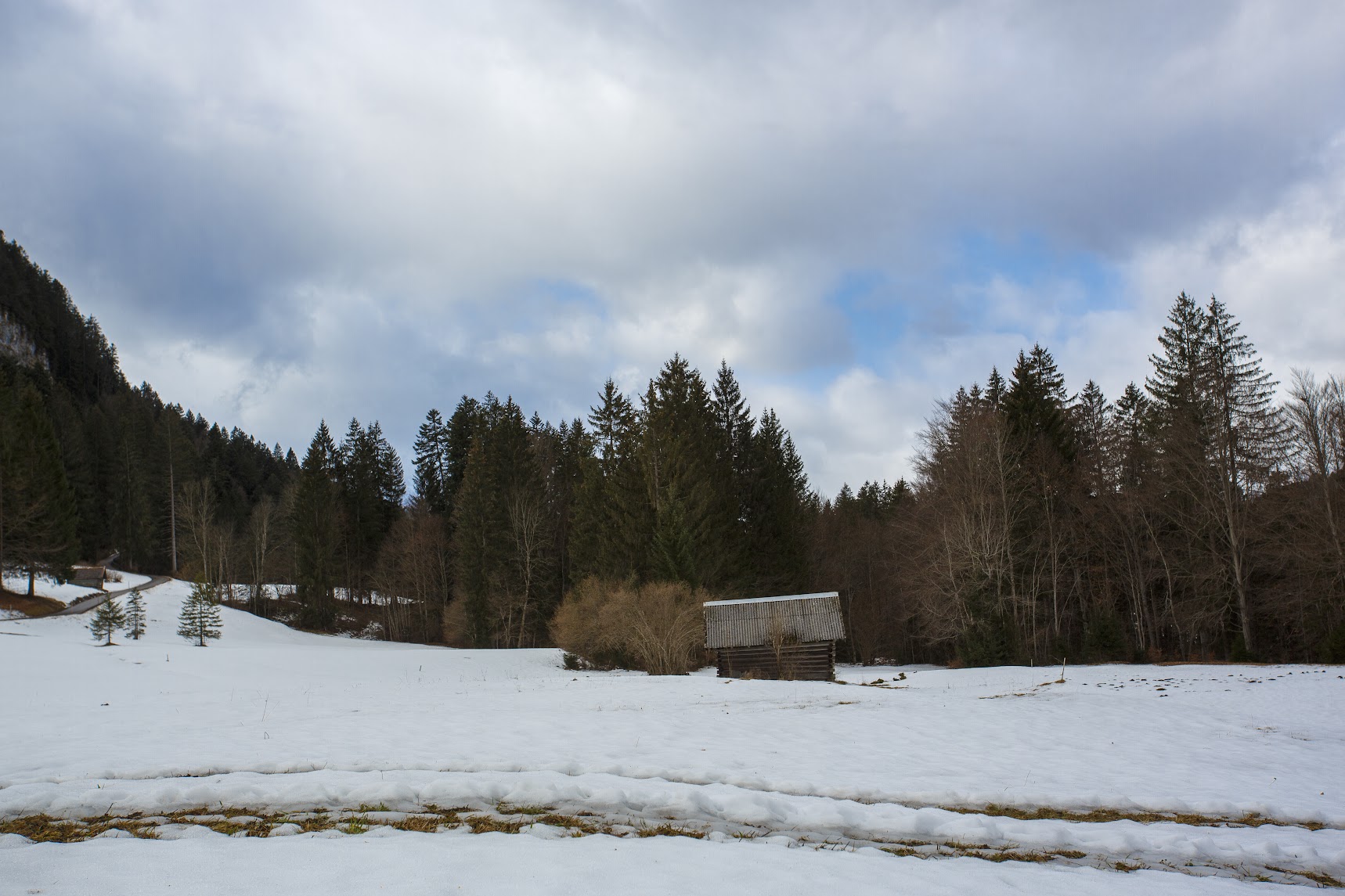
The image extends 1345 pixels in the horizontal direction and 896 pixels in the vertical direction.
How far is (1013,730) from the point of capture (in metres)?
14.0

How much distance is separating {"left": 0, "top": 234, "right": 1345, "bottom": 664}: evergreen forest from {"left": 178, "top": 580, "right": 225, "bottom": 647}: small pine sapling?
4.54 ft

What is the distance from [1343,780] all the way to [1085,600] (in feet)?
109

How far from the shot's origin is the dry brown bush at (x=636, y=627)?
27594 millimetres

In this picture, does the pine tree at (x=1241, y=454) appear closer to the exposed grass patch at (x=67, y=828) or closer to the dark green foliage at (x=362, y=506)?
the exposed grass patch at (x=67, y=828)

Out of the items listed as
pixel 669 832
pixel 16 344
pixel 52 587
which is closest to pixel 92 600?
pixel 52 587

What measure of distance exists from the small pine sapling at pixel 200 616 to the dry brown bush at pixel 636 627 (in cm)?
1537

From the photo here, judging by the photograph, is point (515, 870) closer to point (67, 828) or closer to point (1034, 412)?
point (67, 828)

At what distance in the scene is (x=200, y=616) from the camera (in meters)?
33.5

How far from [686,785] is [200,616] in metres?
A: 32.8

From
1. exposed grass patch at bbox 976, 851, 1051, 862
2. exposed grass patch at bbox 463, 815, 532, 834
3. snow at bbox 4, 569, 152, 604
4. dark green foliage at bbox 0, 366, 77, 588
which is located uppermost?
dark green foliage at bbox 0, 366, 77, 588

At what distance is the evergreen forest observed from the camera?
33.7 metres

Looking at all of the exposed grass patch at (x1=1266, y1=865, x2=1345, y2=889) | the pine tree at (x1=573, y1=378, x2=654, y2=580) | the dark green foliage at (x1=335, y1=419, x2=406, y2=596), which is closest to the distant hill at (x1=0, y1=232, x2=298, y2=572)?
the dark green foliage at (x1=335, y1=419, x2=406, y2=596)

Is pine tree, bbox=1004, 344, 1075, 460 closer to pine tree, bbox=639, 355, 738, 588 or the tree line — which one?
the tree line

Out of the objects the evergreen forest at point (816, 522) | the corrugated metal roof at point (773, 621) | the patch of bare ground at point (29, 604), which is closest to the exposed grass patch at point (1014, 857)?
the corrugated metal roof at point (773, 621)
